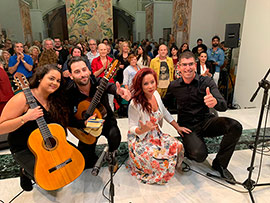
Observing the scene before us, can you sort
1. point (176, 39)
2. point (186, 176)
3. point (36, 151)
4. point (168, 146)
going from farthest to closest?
1. point (176, 39)
2. point (186, 176)
3. point (168, 146)
4. point (36, 151)

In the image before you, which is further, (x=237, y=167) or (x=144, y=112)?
(x=237, y=167)

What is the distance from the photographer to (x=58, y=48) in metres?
5.86

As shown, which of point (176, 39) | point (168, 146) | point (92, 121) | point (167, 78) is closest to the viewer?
point (92, 121)

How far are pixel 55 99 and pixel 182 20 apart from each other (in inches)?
337

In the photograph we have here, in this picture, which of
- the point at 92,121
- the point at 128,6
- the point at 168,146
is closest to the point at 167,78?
the point at 168,146

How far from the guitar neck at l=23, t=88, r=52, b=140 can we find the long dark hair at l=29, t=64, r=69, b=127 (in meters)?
0.16

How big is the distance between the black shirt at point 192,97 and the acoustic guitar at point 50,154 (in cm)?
140

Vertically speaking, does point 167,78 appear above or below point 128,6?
below

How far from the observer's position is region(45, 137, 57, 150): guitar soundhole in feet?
6.43

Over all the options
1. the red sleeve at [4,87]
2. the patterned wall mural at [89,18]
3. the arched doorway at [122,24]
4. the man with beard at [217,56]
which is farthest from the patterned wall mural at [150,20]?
the red sleeve at [4,87]

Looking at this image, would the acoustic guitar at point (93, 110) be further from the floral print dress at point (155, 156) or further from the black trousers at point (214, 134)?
the black trousers at point (214, 134)

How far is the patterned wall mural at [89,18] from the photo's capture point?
14242mm

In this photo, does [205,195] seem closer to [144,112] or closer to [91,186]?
[144,112]

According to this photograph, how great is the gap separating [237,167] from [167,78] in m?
2.30
